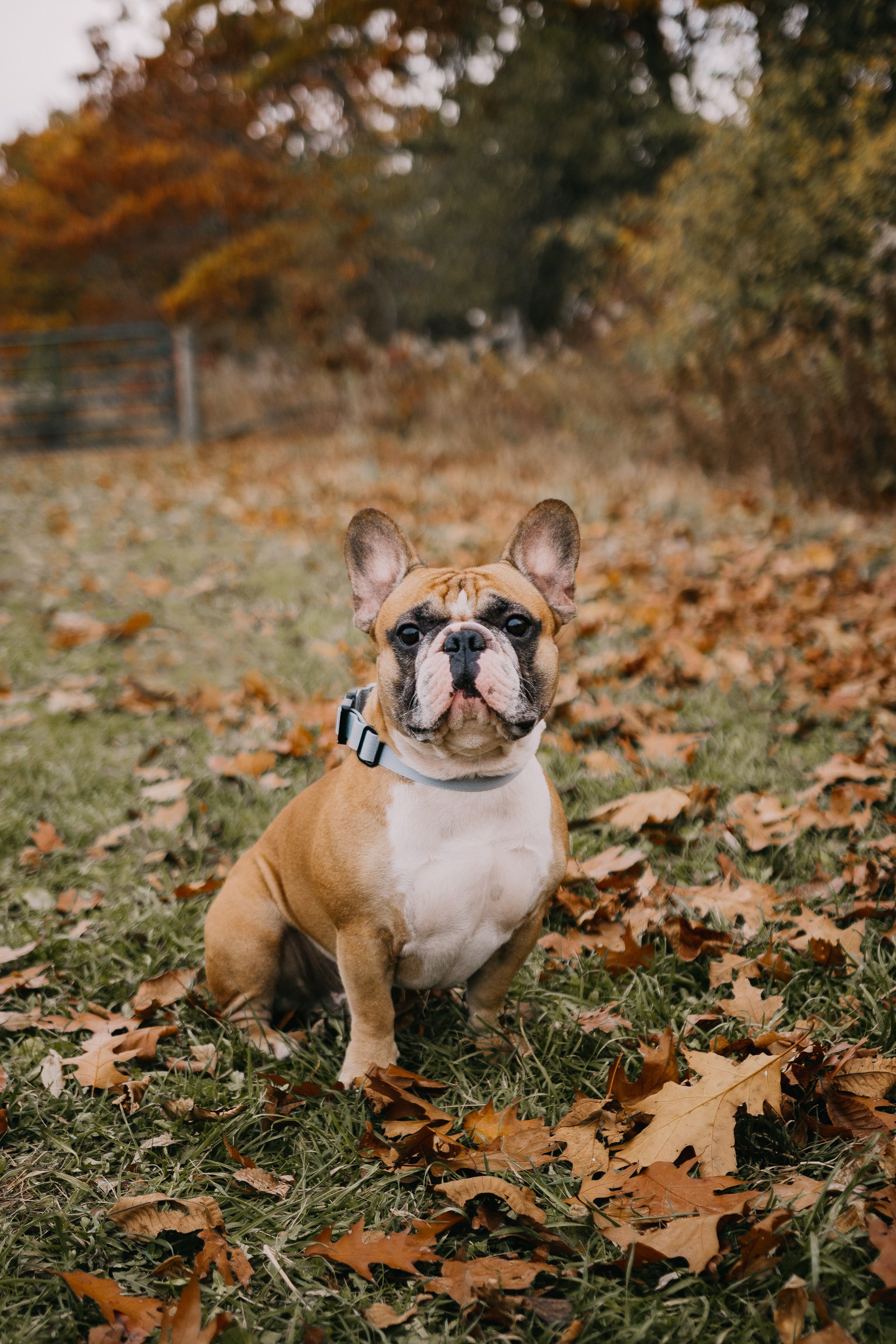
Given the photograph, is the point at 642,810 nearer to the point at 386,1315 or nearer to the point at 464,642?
the point at 464,642

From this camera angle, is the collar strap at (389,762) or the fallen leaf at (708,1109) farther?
the collar strap at (389,762)

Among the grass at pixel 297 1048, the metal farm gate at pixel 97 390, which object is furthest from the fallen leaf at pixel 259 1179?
the metal farm gate at pixel 97 390

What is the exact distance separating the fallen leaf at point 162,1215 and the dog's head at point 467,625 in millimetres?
1108

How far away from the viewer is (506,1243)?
1.89 meters

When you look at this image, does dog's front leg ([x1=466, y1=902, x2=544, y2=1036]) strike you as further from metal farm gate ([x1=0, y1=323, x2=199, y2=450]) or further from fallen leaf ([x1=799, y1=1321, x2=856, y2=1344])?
metal farm gate ([x1=0, y1=323, x2=199, y2=450])

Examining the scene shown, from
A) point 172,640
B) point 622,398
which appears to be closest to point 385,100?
point 622,398

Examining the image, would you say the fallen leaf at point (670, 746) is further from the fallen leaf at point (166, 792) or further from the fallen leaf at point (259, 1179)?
the fallen leaf at point (259, 1179)

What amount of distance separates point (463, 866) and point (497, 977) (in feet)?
1.47

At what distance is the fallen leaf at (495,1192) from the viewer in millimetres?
1880

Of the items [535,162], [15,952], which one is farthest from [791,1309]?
[535,162]

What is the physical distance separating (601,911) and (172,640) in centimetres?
386

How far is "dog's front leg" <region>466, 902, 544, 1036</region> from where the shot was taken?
2410 millimetres

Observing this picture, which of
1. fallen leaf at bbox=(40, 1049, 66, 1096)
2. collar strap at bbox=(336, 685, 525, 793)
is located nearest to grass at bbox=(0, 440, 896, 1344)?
fallen leaf at bbox=(40, 1049, 66, 1096)

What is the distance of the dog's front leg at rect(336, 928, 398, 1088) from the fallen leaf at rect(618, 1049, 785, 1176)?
0.64 meters
